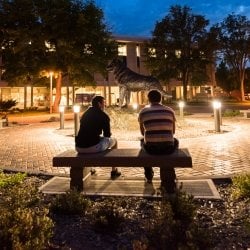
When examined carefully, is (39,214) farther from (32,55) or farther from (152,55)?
(152,55)

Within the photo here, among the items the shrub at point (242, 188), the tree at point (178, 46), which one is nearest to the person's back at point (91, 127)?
the shrub at point (242, 188)

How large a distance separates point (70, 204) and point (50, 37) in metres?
28.3

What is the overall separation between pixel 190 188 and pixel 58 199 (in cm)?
228

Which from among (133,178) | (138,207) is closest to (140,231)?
(138,207)

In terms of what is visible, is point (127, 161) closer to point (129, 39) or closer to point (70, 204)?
point (70, 204)

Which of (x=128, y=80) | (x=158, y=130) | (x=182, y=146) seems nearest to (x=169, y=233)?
(x=158, y=130)

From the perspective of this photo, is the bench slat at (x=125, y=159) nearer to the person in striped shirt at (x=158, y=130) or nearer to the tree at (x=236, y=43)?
the person in striped shirt at (x=158, y=130)

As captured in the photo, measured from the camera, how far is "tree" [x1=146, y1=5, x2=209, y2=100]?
45781 millimetres

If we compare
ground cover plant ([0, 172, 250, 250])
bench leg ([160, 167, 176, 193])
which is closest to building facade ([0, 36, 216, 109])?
bench leg ([160, 167, 176, 193])

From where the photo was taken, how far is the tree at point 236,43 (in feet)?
159

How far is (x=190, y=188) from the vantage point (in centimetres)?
620

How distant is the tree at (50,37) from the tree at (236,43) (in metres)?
22.7

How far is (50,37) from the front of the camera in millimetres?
31484

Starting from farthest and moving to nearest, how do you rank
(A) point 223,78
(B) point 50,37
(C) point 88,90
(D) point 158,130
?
(A) point 223,78, (C) point 88,90, (B) point 50,37, (D) point 158,130
